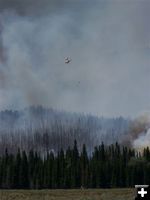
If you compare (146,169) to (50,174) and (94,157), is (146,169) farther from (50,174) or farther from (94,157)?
(50,174)

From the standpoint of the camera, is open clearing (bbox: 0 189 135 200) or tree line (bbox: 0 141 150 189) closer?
open clearing (bbox: 0 189 135 200)

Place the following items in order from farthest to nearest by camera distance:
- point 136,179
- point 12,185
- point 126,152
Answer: point 126,152 < point 12,185 < point 136,179

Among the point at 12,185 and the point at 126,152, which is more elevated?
the point at 126,152

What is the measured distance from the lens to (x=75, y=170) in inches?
6624

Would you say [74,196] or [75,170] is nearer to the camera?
[74,196]

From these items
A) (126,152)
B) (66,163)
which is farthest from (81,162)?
(126,152)

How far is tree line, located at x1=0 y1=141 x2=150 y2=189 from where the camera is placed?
15962cm

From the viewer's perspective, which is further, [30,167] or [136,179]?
[30,167]

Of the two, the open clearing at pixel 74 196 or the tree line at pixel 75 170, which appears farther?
the tree line at pixel 75 170

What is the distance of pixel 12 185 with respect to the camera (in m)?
168

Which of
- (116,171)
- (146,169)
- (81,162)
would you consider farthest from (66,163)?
(146,169)

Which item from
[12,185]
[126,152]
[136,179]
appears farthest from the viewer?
[126,152]

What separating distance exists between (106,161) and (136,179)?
22.3 meters

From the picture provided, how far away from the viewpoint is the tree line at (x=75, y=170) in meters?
160
